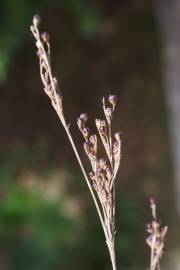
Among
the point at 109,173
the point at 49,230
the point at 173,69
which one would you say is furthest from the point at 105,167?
the point at 173,69

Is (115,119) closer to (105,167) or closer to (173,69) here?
(173,69)

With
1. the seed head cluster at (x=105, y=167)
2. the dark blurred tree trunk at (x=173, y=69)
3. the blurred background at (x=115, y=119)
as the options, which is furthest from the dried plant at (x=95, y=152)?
the dark blurred tree trunk at (x=173, y=69)

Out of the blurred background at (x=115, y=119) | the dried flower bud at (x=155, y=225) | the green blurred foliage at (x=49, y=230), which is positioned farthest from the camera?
the blurred background at (x=115, y=119)

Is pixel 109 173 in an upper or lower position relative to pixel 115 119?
lower

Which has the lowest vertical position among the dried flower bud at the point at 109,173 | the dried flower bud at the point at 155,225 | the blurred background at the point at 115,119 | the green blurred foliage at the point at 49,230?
the dried flower bud at the point at 155,225

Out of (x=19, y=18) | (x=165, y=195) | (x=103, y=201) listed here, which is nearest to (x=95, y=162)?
(x=103, y=201)

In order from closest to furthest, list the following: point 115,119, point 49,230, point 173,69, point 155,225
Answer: point 155,225, point 49,230, point 173,69, point 115,119

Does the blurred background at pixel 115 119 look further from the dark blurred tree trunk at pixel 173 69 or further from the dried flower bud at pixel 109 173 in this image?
the dried flower bud at pixel 109 173

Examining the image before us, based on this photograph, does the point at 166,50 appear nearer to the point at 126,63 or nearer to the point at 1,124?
the point at 126,63
